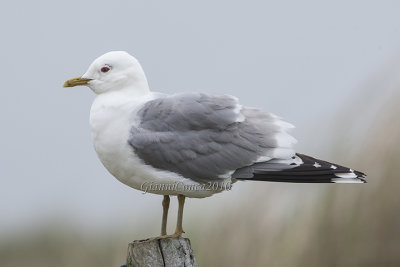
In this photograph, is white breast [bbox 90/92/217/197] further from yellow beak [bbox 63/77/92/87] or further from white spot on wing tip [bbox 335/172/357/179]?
white spot on wing tip [bbox 335/172/357/179]

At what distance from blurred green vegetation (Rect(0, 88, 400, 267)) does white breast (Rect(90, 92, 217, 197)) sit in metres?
1.22

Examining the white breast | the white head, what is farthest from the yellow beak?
the white breast

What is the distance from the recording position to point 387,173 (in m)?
4.57

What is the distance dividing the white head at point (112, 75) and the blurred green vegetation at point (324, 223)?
1.48 meters

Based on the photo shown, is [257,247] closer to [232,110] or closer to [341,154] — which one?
[341,154]

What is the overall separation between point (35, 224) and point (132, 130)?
2711mm

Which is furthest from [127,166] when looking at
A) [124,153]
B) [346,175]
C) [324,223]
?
[324,223]

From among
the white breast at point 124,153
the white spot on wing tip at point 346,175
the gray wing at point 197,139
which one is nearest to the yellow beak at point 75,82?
the white breast at point 124,153

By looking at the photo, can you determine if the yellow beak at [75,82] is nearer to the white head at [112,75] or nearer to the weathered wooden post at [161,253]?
the white head at [112,75]

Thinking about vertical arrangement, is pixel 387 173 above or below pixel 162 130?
below

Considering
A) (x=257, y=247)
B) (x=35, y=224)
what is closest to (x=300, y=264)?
(x=257, y=247)

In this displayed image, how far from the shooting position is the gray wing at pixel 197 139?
346cm

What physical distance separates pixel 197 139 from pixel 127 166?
1.13ft

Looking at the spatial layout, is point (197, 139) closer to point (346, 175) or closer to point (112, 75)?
point (112, 75)
